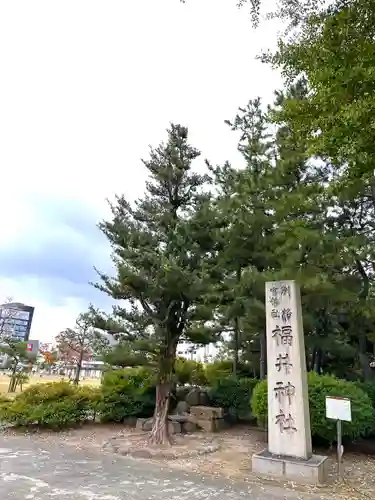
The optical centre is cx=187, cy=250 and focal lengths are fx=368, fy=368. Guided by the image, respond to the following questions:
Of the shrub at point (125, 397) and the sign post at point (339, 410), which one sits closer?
the sign post at point (339, 410)

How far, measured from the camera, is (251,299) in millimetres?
9000

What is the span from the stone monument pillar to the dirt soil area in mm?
300

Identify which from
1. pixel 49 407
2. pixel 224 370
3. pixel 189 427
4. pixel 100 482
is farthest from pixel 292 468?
pixel 224 370

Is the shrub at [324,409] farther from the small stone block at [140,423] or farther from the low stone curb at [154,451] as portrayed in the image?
the small stone block at [140,423]

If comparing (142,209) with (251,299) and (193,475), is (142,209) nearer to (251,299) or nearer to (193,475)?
A: (251,299)

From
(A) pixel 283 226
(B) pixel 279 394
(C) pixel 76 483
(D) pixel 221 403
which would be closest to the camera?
(C) pixel 76 483

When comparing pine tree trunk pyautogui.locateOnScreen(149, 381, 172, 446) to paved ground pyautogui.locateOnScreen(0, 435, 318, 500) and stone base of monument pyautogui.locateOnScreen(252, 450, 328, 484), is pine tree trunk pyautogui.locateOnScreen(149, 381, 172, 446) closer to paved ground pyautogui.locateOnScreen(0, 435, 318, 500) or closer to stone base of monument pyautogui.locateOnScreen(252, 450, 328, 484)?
paved ground pyautogui.locateOnScreen(0, 435, 318, 500)

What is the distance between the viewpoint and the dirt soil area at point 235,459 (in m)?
5.33

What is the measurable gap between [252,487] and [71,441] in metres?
4.48

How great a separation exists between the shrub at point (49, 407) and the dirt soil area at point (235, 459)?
297 millimetres

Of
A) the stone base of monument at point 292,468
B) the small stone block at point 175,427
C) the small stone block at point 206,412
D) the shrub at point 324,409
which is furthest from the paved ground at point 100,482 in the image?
the small stone block at point 206,412

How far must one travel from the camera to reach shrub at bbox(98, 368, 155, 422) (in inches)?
392

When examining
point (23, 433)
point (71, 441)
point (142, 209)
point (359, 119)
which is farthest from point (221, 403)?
point (359, 119)

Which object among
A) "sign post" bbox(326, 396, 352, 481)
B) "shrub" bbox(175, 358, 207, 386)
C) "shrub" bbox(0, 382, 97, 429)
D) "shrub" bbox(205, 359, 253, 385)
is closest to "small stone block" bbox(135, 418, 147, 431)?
"shrub" bbox(0, 382, 97, 429)
